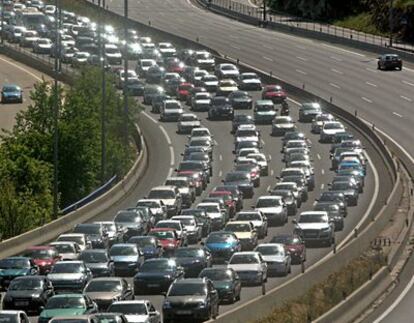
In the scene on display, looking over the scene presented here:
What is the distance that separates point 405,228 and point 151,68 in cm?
6077

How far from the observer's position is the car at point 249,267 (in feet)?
180

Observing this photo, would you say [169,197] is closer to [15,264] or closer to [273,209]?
[273,209]

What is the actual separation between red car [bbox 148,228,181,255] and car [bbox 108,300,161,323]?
15.2 m

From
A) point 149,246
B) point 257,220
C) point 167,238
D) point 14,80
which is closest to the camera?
point 149,246

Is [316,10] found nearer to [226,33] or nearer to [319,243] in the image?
[226,33]

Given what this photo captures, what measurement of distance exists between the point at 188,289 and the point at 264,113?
192 feet

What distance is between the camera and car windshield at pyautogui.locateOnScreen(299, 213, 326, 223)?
65562mm

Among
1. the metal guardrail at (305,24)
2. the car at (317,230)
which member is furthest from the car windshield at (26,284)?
the metal guardrail at (305,24)

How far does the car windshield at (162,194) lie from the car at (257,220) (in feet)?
23.0

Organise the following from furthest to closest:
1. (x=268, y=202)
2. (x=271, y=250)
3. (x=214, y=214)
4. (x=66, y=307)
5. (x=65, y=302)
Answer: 1. (x=268, y=202)
2. (x=214, y=214)
3. (x=271, y=250)
4. (x=65, y=302)
5. (x=66, y=307)

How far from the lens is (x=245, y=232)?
63844 mm

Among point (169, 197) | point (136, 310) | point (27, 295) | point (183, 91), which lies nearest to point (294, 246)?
point (27, 295)

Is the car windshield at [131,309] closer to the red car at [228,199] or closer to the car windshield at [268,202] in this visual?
the car windshield at [268,202]

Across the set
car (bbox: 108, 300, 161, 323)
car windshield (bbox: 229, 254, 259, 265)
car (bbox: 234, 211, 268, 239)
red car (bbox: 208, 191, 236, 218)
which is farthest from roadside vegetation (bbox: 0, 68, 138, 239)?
car (bbox: 108, 300, 161, 323)
